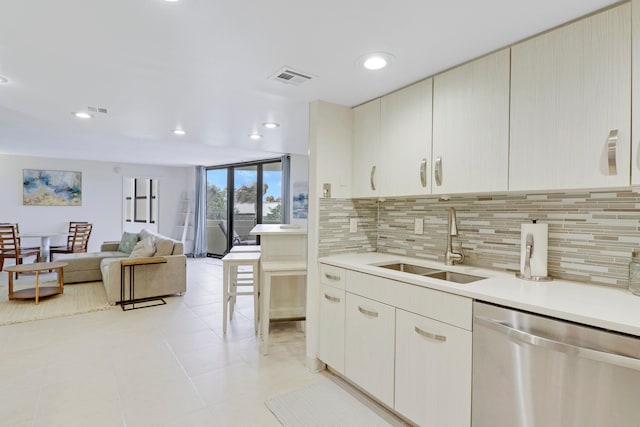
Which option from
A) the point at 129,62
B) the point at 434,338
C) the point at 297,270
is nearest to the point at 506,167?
the point at 434,338

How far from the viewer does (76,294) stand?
4465 mm

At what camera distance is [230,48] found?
1.74 m

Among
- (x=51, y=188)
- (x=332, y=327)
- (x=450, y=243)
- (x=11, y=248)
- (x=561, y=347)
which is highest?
(x=51, y=188)

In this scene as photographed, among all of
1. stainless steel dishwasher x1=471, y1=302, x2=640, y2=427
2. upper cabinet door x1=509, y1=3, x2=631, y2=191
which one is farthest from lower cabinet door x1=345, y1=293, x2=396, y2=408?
upper cabinet door x1=509, y1=3, x2=631, y2=191

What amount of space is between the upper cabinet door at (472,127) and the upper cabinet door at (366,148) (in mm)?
503

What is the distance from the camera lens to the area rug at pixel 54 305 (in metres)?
3.56

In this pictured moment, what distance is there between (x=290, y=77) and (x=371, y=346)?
1.80 metres

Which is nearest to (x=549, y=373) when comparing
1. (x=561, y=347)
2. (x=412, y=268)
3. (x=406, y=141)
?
(x=561, y=347)

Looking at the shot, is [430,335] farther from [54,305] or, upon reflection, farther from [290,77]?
[54,305]

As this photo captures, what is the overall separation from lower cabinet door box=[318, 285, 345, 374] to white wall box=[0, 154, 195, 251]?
6.61m

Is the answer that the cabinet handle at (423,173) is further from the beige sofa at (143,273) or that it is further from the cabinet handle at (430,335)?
the beige sofa at (143,273)

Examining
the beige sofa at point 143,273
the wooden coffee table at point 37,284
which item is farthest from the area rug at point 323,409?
the wooden coffee table at point 37,284

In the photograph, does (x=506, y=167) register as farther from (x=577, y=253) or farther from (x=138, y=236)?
(x=138, y=236)

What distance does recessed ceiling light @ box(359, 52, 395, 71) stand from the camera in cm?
179
